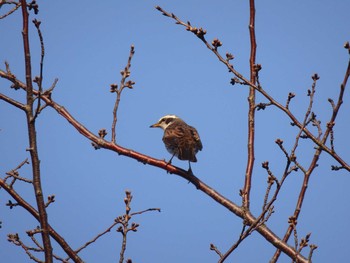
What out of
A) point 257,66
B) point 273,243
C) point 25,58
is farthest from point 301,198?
point 25,58

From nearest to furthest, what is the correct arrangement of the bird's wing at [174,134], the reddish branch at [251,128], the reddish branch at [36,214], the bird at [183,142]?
the reddish branch at [36,214] → the reddish branch at [251,128] → the bird at [183,142] → the bird's wing at [174,134]

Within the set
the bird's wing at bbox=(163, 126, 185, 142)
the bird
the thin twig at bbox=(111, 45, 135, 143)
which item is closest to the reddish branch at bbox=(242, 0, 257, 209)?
the thin twig at bbox=(111, 45, 135, 143)

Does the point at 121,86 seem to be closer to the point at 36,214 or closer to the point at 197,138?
the point at 36,214

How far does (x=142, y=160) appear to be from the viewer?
5680 millimetres

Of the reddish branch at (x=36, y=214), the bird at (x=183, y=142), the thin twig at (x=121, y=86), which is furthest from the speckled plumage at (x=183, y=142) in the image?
the reddish branch at (x=36, y=214)

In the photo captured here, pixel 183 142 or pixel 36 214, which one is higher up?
pixel 183 142

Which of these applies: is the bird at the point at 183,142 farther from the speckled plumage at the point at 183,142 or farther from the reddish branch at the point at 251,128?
the reddish branch at the point at 251,128

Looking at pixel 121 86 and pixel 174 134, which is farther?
pixel 174 134

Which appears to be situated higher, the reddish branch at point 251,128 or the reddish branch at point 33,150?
the reddish branch at point 251,128

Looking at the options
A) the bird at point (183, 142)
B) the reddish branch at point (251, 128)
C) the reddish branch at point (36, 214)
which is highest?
the bird at point (183, 142)

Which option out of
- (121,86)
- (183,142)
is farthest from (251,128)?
(183,142)

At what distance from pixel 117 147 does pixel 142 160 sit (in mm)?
358

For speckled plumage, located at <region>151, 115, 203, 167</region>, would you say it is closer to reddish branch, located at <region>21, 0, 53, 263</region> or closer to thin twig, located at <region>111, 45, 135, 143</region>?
thin twig, located at <region>111, 45, 135, 143</region>

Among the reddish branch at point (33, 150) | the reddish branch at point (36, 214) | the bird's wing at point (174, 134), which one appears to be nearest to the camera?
the reddish branch at point (33, 150)
